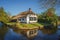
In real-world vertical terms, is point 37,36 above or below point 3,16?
below

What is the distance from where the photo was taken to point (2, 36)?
2584mm

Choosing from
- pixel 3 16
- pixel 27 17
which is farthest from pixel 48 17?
pixel 3 16

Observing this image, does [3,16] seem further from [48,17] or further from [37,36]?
[48,17]

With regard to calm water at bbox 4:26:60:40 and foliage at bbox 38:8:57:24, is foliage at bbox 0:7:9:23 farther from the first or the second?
foliage at bbox 38:8:57:24

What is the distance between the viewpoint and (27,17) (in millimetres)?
2658

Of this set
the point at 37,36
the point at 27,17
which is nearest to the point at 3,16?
the point at 27,17

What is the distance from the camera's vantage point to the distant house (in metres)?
2.63

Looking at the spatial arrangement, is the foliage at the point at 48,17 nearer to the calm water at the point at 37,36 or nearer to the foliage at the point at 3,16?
the calm water at the point at 37,36

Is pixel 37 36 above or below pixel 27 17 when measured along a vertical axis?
below

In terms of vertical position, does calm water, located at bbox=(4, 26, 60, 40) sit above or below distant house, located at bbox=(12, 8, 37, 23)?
below

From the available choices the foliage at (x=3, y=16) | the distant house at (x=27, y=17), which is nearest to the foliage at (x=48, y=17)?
the distant house at (x=27, y=17)

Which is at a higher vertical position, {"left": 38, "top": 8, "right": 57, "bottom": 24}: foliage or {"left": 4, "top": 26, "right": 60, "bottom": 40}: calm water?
{"left": 38, "top": 8, "right": 57, "bottom": 24}: foliage

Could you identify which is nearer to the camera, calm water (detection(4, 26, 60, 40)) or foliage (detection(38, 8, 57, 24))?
calm water (detection(4, 26, 60, 40))

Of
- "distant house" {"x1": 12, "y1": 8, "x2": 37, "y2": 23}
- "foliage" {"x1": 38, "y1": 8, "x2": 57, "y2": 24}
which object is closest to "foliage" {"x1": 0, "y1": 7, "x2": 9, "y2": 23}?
"distant house" {"x1": 12, "y1": 8, "x2": 37, "y2": 23}
